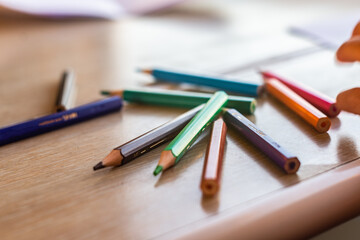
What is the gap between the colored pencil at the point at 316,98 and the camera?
0.39 meters

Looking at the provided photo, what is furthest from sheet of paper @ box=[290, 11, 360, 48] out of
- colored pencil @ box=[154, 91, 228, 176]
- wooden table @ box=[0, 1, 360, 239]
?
colored pencil @ box=[154, 91, 228, 176]

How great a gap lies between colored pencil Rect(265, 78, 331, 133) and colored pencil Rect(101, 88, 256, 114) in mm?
41

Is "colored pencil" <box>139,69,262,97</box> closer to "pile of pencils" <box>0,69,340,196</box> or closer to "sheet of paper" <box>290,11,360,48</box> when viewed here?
"pile of pencils" <box>0,69,340,196</box>

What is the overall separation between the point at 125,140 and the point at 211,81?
15 centimetres

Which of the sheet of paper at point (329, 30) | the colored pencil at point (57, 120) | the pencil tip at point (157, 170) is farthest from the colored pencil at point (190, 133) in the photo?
the sheet of paper at point (329, 30)

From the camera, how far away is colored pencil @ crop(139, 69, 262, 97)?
45cm

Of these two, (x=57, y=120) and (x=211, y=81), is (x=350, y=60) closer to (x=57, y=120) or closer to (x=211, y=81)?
(x=211, y=81)

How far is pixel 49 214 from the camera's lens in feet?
0.93

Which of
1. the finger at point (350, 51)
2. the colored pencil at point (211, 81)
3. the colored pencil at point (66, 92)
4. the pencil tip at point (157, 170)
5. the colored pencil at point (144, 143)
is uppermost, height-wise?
the finger at point (350, 51)

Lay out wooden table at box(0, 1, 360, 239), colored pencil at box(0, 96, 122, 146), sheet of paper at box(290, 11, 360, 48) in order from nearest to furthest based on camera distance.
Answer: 1. wooden table at box(0, 1, 360, 239)
2. colored pencil at box(0, 96, 122, 146)
3. sheet of paper at box(290, 11, 360, 48)

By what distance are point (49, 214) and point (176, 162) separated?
0.36ft

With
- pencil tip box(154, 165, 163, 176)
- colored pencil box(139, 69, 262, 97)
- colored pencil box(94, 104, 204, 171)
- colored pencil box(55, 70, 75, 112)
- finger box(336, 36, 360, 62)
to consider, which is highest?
finger box(336, 36, 360, 62)

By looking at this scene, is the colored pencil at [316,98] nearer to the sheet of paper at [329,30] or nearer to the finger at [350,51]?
the finger at [350,51]

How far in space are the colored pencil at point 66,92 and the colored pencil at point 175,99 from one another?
45 millimetres
